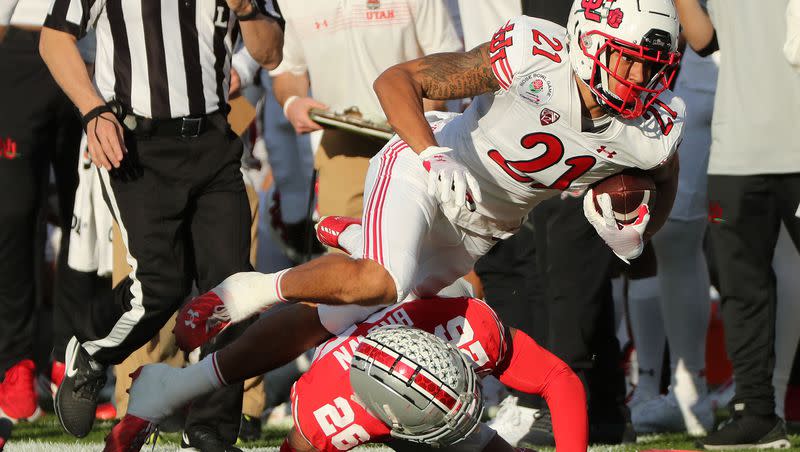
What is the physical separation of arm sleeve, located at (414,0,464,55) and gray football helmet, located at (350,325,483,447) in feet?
8.18

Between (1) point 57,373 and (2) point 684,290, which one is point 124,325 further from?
(2) point 684,290

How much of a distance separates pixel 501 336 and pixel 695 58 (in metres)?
2.78

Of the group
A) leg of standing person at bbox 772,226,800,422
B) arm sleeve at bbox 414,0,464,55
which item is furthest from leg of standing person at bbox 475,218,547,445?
leg of standing person at bbox 772,226,800,422

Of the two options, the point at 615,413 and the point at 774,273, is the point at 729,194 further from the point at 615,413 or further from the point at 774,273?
the point at 615,413

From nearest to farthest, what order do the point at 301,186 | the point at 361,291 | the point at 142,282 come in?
the point at 361,291, the point at 142,282, the point at 301,186

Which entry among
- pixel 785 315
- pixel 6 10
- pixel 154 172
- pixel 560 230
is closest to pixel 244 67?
pixel 6 10

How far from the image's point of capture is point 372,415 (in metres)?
4.46

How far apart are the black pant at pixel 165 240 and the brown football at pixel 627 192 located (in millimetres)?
1414

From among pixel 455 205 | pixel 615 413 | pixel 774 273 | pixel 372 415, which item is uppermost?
pixel 455 205

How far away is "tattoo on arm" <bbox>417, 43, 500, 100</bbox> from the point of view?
5.00 m

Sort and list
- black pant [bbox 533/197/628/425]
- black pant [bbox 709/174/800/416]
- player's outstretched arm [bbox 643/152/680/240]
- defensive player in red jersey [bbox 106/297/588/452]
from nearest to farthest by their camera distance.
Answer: defensive player in red jersey [bbox 106/297/588/452] < player's outstretched arm [bbox 643/152/680/240] < black pant [bbox 709/174/800/416] < black pant [bbox 533/197/628/425]

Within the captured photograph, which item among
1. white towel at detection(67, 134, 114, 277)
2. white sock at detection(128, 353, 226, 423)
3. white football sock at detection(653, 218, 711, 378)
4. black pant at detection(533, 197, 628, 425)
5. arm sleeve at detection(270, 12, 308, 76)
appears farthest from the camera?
white towel at detection(67, 134, 114, 277)

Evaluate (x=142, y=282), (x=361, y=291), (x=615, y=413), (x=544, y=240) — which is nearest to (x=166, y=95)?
(x=142, y=282)

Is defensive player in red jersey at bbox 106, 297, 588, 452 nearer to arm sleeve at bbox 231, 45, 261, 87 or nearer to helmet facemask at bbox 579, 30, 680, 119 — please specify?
helmet facemask at bbox 579, 30, 680, 119
